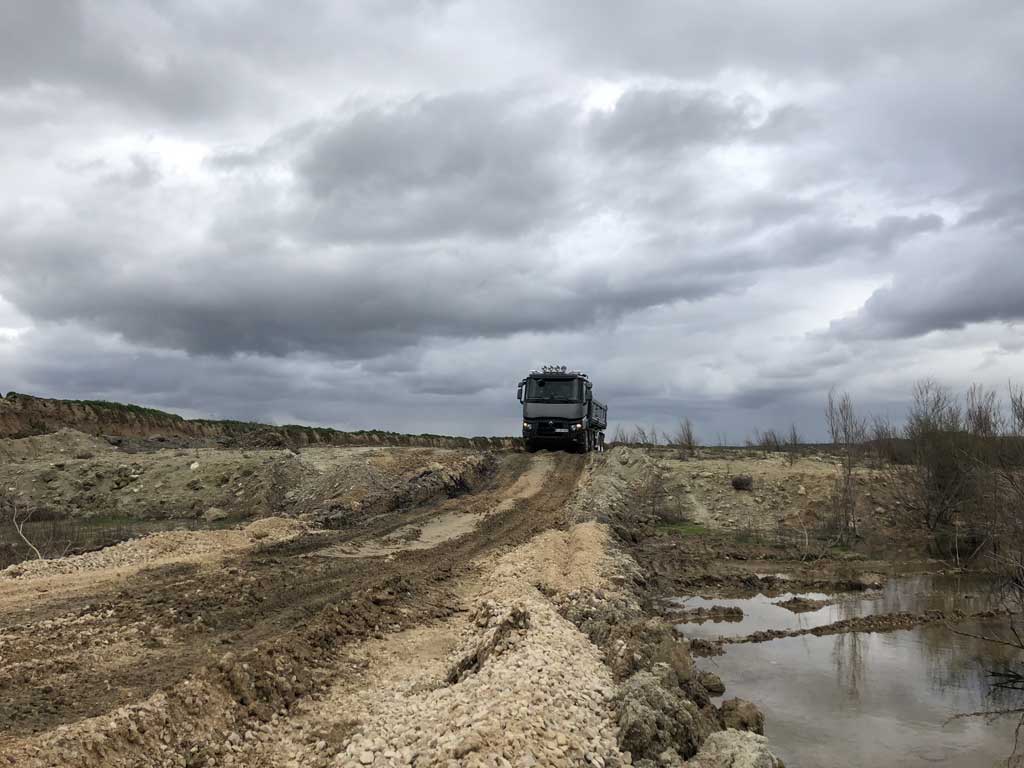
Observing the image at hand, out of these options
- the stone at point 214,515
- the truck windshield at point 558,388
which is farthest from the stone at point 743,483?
the stone at point 214,515

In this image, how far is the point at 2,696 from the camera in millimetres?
7469

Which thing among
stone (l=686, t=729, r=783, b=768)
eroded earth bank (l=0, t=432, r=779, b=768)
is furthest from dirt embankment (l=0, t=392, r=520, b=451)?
stone (l=686, t=729, r=783, b=768)

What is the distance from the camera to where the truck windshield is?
36.6m

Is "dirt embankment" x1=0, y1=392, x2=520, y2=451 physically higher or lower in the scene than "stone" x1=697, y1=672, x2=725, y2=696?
higher

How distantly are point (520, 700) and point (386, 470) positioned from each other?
69.1 feet

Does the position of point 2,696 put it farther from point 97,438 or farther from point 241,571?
point 97,438

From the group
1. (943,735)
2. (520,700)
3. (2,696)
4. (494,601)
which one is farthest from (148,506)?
(943,735)

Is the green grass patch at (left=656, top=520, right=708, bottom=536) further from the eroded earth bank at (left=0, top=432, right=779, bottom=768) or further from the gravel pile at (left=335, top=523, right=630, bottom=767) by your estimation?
the gravel pile at (left=335, top=523, right=630, bottom=767)

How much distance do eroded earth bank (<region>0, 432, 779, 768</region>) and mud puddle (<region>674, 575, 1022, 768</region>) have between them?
110 cm

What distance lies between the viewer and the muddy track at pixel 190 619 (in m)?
7.79

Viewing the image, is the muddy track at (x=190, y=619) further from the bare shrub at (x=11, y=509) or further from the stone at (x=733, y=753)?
the bare shrub at (x=11, y=509)

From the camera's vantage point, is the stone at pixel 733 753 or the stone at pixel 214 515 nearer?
the stone at pixel 733 753

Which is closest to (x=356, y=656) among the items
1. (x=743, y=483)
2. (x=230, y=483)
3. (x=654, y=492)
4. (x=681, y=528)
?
(x=230, y=483)

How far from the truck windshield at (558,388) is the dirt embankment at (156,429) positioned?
1197 centimetres
